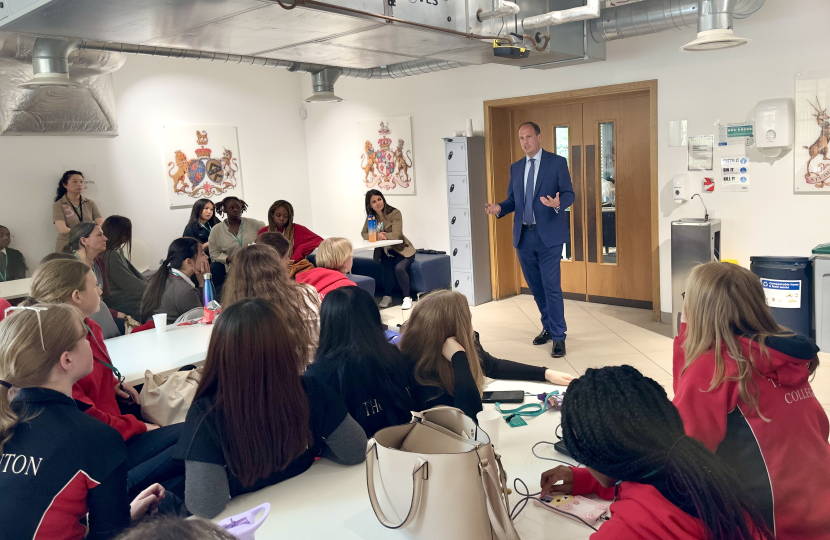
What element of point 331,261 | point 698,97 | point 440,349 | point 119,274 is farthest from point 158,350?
point 698,97

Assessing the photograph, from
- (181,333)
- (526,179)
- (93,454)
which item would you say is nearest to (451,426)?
(93,454)

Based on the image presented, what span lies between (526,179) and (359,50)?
6.42 feet

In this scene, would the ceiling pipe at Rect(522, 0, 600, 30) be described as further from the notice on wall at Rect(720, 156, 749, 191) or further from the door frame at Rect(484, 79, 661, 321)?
the notice on wall at Rect(720, 156, 749, 191)

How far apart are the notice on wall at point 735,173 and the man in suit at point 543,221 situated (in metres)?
1.41

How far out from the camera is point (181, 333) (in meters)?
3.76

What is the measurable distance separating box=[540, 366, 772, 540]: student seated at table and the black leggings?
6051 millimetres

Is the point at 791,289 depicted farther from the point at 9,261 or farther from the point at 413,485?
the point at 9,261

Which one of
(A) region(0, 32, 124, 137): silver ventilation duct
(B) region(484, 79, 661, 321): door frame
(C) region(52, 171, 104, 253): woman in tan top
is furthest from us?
(C) region(52, 171, 104, 253): woman in tan top

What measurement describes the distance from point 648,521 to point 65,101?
735 centimetres

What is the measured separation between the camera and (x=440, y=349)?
239 cm

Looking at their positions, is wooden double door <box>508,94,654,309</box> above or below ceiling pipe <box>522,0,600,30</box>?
below

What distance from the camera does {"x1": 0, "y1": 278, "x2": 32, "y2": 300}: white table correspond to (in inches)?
205

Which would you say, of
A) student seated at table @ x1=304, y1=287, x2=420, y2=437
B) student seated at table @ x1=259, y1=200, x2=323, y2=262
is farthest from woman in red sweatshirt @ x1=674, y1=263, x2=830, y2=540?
student seated at table @ x1=259, y1=200, x2=323, y2=262

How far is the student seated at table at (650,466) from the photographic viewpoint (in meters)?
1.28
